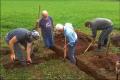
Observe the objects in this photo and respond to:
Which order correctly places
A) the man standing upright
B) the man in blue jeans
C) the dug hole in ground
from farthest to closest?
1. the man standing upright
2. the man in blue jeans
3. the dug hole in ground

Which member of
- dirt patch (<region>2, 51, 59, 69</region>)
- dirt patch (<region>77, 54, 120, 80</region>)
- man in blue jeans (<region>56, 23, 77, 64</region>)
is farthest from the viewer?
dirt patch (<region>2, 51, 59, 69</region>)

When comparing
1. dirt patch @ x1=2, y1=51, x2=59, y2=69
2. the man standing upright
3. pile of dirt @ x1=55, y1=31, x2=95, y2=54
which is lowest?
dirt patch @ x1=2, y1=51, x2=59, y2=69

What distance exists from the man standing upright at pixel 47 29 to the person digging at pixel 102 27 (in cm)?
158

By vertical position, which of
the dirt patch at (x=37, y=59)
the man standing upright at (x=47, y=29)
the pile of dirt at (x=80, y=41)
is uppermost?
the man standing upright at (x=47, y=29)

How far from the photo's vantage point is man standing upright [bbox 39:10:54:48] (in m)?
19.3

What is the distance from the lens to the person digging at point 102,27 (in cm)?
1920

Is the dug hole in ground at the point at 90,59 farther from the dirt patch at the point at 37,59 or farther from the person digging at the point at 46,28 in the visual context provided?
the person digging at the point at 46,28

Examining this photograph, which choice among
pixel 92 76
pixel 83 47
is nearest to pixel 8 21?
pixel 83 47

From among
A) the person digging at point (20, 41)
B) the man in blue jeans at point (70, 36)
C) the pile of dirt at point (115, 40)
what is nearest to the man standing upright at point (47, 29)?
the man in blue jeans at point (70, 36)

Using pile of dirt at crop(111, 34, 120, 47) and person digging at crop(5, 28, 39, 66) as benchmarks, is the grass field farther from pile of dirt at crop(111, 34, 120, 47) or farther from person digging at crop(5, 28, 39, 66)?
pile of dirt at crop(111, 34, 120, 47)

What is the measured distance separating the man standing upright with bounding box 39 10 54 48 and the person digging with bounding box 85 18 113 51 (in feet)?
5.19

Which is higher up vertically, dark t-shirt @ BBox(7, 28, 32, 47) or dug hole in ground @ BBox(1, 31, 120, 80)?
dark t-shirt @ BBox(7, 28, 32, 47)

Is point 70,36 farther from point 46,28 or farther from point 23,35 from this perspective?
point 46,28

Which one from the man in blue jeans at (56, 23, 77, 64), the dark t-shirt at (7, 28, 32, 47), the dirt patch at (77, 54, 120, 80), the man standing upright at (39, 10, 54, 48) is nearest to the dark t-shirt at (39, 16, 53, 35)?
the man standing upright at (39, 10, 54, 48)
